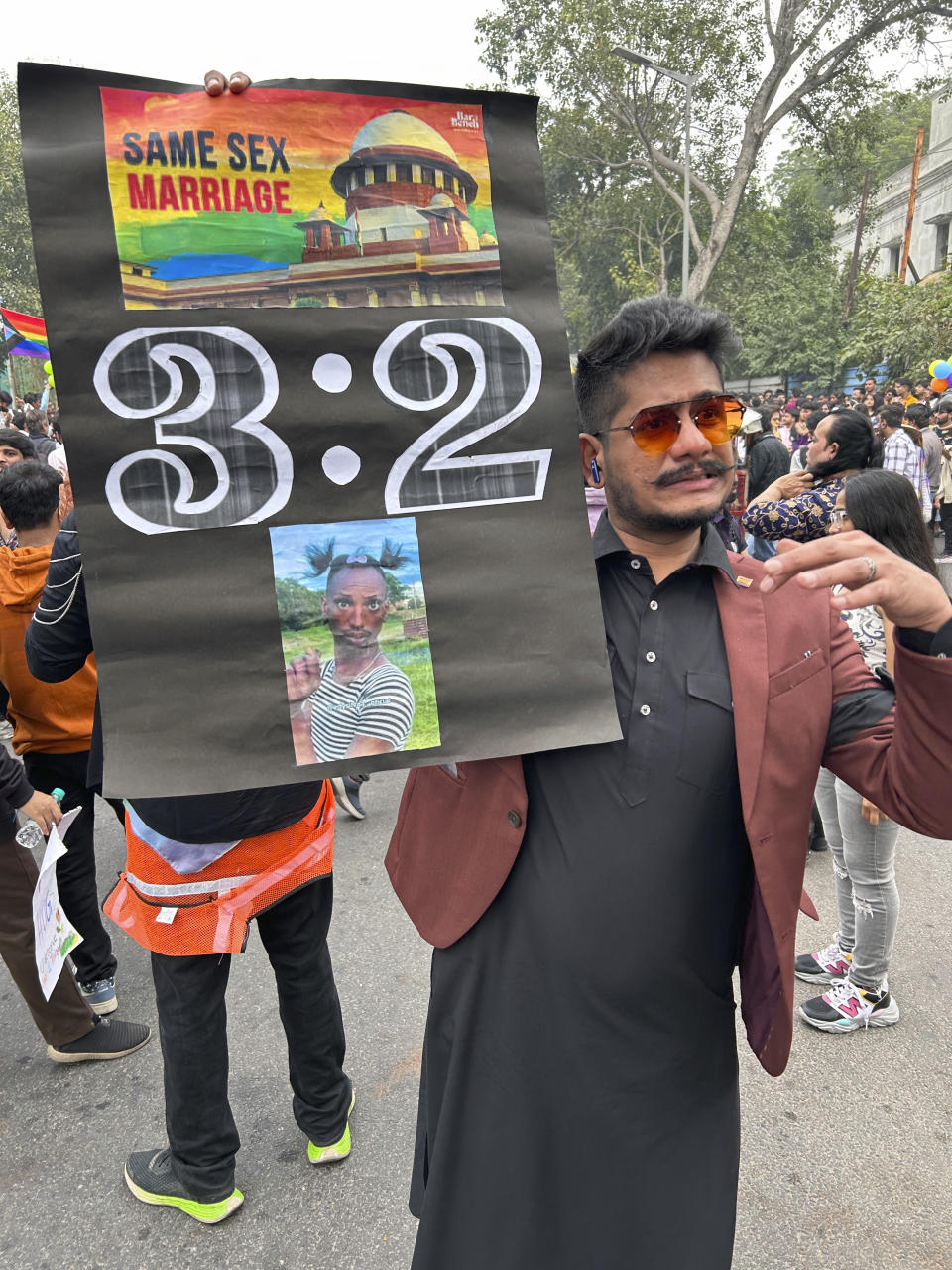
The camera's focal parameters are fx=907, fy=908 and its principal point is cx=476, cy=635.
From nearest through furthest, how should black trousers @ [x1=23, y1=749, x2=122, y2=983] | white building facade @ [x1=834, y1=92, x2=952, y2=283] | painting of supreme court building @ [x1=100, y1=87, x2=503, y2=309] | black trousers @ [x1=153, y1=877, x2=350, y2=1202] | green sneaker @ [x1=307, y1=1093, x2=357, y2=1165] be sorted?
painting of supreme court building @ [x1=100, y1=87, x2=503, y2=309] < black trousers @ [x1=153, y1=877, x2=350, y2=1202] < green sneaker @ [x1=307, y1=1093, x2=357, y2=1165] < black trousers @ [x1=23, y1=749, x2=122, y2=983] < white building facade @ [x1=834, y1=92, x2=952, y2=283]

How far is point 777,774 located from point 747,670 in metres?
0.17

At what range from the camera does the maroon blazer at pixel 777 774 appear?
4.36 feet

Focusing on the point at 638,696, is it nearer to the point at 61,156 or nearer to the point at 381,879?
the point at 61,156

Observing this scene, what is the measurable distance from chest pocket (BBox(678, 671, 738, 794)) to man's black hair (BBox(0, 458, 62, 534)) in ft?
8.17

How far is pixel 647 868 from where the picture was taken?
144cm

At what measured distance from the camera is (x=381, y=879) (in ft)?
13.5

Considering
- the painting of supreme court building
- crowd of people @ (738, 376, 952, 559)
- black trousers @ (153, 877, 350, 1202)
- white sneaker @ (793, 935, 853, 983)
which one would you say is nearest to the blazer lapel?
the painting of supreme court building

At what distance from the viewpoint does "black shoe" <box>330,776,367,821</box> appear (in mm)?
4785

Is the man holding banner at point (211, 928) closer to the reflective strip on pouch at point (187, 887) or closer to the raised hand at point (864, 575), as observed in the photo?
the reflective strip on pouch at point (187, 887)

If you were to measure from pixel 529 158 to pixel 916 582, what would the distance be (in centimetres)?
80

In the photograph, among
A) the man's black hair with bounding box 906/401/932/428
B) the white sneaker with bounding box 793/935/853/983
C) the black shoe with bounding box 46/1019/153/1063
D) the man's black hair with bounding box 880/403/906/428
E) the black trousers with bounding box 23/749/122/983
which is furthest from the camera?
the man's black hair with bounding box 906/401/932/428

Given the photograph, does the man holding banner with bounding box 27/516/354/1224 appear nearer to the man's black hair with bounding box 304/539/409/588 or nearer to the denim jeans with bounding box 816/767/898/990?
the man's black hair with bounding box 304/539/409/588

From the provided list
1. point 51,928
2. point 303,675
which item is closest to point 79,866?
point 51,928

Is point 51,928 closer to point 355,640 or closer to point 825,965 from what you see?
point 355,640
